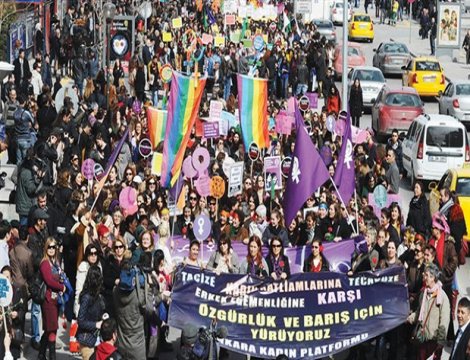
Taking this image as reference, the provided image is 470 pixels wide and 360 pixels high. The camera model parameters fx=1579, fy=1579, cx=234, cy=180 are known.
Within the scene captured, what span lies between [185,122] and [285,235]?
9.30 ft

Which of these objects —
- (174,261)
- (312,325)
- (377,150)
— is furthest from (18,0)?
(312,325)

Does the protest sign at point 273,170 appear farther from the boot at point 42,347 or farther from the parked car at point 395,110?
the parked car at point 395,110

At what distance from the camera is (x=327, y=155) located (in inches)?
981

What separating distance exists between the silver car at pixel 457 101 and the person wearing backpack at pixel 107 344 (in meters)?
23.9

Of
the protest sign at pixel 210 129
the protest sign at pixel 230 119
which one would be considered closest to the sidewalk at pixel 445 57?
the protest sign at pixel 230 119

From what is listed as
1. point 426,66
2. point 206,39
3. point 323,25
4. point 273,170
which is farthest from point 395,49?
point 273,170

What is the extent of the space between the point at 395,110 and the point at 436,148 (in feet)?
18.4

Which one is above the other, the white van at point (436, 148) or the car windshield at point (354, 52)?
the white van at point (436, 148)

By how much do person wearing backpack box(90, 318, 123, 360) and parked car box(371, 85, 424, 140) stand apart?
20431 mm

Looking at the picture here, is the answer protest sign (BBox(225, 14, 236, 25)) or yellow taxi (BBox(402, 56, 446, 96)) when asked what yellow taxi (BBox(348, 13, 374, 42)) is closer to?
protest sign (BBox(225, 14, 236, 25))

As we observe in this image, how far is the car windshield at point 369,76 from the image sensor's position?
134ft

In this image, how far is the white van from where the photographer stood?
1127 inches

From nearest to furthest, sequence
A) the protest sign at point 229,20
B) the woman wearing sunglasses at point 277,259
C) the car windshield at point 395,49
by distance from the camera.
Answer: the woman wearing sunglasses at point 277,259, the car windshield at point 395,49, the protest sign at point 229,20

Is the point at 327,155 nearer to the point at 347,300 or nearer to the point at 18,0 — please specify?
the point at 347,300
